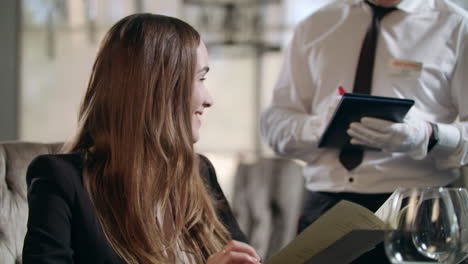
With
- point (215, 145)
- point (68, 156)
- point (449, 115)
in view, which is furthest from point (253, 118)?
point (68, 156)

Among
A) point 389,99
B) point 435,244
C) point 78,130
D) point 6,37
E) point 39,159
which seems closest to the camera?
point 435,244

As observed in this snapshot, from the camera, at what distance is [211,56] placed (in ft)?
15.6

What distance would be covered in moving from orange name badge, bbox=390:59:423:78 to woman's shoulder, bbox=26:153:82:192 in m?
1.11

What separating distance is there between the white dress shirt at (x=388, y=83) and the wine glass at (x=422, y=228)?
936mm

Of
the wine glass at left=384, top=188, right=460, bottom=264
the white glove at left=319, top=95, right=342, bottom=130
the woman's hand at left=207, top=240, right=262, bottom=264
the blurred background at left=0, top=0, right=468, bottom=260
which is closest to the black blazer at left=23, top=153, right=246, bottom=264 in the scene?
the woman's hand at left=207, top=240, right=262, bottom=264

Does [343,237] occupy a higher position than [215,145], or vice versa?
[343,237]

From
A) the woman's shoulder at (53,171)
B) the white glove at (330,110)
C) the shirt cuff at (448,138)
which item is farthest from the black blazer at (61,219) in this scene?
the shirt cuff at (448,138)

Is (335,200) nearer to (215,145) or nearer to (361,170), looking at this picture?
(361,170)

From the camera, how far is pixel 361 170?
1932 mm

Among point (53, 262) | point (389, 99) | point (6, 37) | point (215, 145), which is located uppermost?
point (389, 99)

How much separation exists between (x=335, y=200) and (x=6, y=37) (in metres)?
3.27

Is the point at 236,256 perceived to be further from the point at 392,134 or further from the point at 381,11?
the point at 381,11

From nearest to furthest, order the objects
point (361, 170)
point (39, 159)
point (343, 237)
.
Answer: point (343, 237) → point (39, 159) → point (361, 170)

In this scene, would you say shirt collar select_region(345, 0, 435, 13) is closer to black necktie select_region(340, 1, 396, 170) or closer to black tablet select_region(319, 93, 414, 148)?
black necktie select_region(340, 1, 396, 170)
